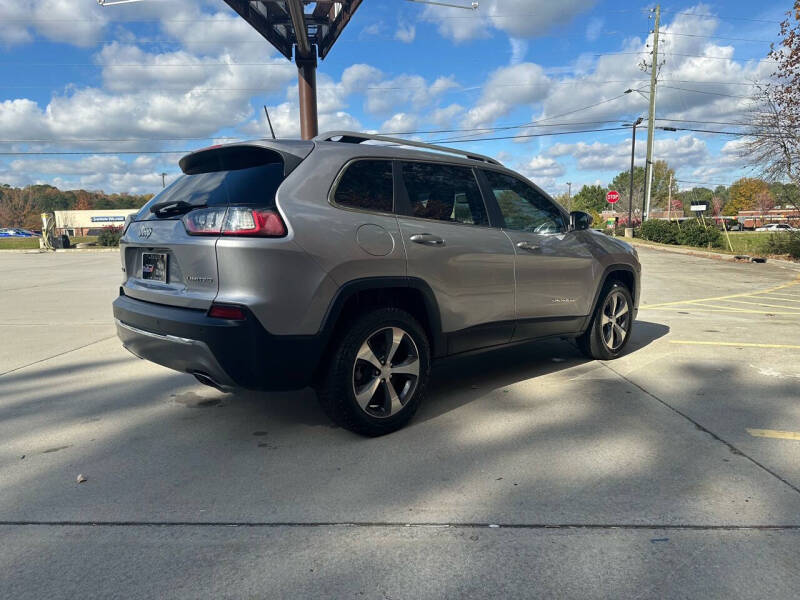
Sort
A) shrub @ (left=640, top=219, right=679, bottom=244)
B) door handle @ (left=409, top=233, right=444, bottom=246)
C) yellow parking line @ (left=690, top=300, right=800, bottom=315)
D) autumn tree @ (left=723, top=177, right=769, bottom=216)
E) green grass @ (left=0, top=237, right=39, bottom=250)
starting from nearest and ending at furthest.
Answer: door handle @ (left=409, top=233, right=444, bottom=246) < yellow parking line @ (left=690, top=300, right=800, bottom=315) < shrub @ (left=640, top=219, right=679, bottom=244) < green grass @ (left=0, top=237, right=39, bottom=250) < autumn tree @ (left=723, top=177, right=769, bottom=216)

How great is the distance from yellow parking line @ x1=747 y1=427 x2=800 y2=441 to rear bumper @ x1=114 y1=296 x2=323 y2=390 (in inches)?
111

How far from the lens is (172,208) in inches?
133

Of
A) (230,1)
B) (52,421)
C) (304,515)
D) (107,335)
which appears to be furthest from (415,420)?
(230,1)

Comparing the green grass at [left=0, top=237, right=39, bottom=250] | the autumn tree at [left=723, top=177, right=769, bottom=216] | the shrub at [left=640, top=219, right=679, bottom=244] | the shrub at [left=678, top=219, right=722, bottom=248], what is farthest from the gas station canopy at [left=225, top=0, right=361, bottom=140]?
the autumn tree at [left=723, top=177, right=769, bottom=216]

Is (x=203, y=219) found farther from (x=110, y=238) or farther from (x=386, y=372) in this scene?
(x=110, y=238)

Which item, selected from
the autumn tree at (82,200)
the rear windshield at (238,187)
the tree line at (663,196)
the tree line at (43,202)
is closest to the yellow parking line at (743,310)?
the rear windshield at (238,187)

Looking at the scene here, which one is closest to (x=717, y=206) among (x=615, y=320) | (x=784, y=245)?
(x=784, y=245)

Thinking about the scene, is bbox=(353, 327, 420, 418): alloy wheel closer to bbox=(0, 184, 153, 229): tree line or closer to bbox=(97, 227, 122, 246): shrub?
bbox=(97, 227, 122, 246): shrub

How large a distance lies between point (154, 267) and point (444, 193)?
6.63 ft

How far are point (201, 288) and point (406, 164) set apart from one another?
5.30 feet

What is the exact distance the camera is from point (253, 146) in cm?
330

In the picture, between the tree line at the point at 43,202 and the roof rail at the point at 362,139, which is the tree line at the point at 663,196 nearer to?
the roof rail at the point at 362,139

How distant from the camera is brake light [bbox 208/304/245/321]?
293 centimetres

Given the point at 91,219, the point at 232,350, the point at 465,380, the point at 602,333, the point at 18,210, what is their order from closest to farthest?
the point at 232,350, the point at 465,380, the point at 602,333, the point at 91,219, the point at 18,210
